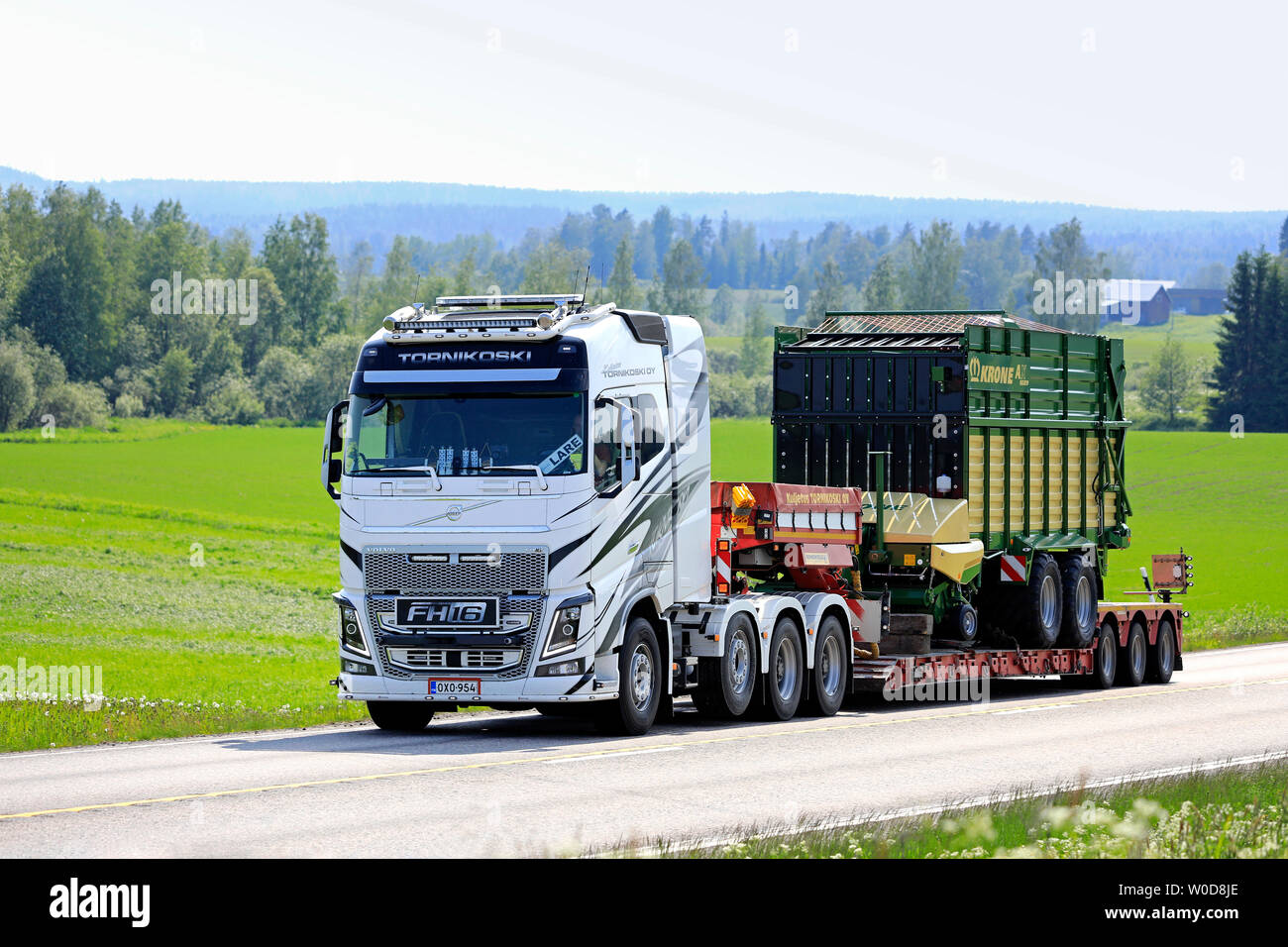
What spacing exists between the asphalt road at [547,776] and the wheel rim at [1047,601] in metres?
2.68

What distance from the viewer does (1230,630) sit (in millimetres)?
39594

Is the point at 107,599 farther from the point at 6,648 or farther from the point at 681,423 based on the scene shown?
the point at 681,423

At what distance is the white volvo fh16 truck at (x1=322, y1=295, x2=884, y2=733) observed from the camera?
53.0ft

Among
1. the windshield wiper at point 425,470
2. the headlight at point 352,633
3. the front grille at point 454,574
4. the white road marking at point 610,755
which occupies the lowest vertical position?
the white road marking at point 610,755

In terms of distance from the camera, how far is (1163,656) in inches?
1054

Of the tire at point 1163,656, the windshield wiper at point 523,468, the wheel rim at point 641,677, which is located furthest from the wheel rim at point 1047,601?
the windshield wiper at point 523,468

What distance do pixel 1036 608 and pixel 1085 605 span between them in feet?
5.36

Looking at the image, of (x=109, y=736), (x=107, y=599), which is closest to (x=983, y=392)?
(x=109, y=736)

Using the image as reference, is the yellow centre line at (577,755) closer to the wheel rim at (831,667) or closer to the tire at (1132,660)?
the wheel rim at (831,667)

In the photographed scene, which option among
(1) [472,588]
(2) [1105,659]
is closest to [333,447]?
(1) [472,588]

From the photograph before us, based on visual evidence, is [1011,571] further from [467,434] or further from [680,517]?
[467,434]

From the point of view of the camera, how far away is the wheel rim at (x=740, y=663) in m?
18.4

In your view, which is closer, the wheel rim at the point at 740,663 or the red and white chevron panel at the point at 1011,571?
the wheel rim at the point at 740,663

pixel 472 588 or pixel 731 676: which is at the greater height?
pixel 472 588
